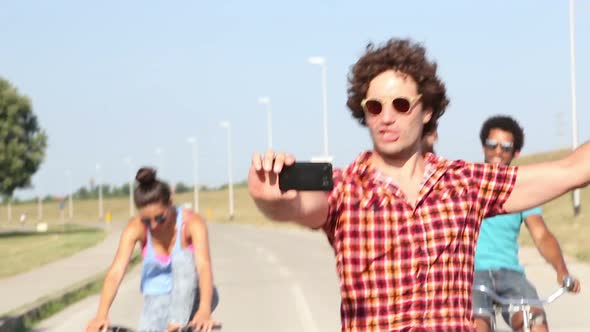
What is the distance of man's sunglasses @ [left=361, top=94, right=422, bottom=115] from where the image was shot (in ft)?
12.4

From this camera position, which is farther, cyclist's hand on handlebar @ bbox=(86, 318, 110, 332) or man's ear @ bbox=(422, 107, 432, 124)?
cyclist's hand on handlebar @ bbox=(86, 318, 110, 332)

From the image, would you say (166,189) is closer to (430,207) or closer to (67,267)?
(430,207)

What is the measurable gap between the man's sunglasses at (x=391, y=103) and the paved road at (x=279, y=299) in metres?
11.0

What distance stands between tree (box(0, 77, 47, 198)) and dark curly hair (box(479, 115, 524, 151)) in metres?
77.0

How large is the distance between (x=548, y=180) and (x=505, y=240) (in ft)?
10.3

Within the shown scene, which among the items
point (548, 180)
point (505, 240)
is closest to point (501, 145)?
point (505, 240)

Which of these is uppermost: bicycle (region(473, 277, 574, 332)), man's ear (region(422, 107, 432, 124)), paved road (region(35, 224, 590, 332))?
man's ear (region(422, 107, 432, 124))

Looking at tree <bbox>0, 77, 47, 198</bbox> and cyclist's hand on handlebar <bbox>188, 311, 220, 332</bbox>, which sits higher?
tree <bbox>0, 77, 47, 198</bbox>

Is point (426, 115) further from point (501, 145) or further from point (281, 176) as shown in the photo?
point (501, 145)

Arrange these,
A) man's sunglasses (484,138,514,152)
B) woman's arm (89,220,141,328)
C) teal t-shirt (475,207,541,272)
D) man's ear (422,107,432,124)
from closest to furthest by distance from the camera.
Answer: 1. man's ear (422,107,432,124)
2. woman's arm (89,220,141,328)
3. man's sunglasses (484,138,514,152)
4. teal t-shirt (475,207,541,272)

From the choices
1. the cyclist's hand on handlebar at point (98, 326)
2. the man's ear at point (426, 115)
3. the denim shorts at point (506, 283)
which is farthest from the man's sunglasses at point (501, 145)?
the man's ear at point (426, 115)

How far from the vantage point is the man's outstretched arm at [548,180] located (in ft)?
13.0

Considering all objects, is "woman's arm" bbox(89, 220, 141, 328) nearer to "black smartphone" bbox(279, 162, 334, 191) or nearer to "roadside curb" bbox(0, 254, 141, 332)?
"black smartphone" bbox(279, 162, 334, 191)

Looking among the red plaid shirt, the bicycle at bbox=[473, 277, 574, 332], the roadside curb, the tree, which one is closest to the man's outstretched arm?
the red plaid shirt
